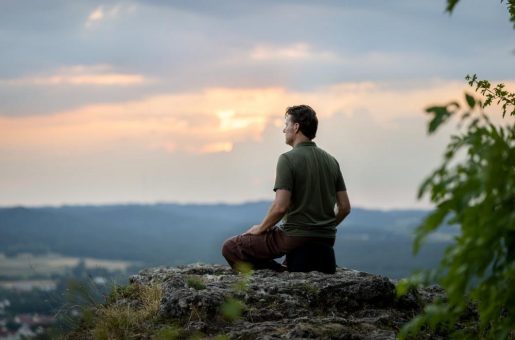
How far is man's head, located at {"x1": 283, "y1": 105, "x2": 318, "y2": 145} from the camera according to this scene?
10461 mm

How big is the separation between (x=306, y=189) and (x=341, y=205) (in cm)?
86

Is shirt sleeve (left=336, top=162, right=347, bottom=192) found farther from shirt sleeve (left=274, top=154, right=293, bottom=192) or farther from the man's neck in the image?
shirt sleeve (left=274, top=154, right=293, bottom=192)

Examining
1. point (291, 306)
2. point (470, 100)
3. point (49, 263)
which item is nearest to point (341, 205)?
point (291, 306)

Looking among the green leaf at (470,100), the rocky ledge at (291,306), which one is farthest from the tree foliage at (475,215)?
the rocky ledge at (291,306)

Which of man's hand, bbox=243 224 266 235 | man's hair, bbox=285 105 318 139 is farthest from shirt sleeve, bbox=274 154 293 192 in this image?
man's hand, bbox=243 224 266 235

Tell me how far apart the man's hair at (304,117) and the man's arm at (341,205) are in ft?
3.48

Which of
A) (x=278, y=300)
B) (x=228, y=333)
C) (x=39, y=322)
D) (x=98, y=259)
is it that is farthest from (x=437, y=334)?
(x=98, y=259)

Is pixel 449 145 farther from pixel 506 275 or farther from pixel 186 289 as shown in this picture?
pixel 186 289

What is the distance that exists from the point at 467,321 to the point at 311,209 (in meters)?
2.38

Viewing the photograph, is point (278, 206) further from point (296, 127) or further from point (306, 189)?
point (296, 127)

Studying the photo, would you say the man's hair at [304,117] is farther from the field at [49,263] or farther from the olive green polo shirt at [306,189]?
the field at [49,263]

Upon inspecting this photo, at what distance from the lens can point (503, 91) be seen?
9.68 m

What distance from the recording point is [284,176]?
10258 millimetres

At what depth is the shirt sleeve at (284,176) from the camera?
1025 cm
